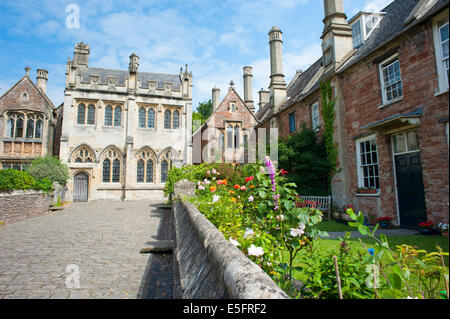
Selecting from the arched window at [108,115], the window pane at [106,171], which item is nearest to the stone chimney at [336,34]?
the arched window at [108,115]

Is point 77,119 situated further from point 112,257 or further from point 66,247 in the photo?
point 112,257

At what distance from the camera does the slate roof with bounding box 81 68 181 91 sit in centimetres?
2601

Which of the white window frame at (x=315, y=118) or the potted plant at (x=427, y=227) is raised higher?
the white window frame at (x=315, y=118)

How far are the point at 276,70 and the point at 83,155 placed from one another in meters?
19.2

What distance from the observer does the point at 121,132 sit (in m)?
24.3

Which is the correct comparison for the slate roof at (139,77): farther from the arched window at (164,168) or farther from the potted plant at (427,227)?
the potted plant at (427,227)

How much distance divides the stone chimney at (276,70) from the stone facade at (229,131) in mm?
6597

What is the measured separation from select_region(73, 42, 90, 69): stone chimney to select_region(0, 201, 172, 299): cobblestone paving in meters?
24.1

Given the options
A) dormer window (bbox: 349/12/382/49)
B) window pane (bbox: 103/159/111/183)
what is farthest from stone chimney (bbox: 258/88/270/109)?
window pane (bbox: 103/159/111/183)

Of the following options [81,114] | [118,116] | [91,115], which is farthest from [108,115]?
[81,114]

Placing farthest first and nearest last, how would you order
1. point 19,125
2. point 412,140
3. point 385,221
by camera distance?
point 19,125, point 385,221, point 412,140

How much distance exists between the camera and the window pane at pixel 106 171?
23500mm

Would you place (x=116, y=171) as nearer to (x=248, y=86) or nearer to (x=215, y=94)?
(x=215, y=94)

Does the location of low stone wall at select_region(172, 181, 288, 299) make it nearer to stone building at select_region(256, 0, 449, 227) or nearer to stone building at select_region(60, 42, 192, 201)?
stone building at select_region(256, 0, 449, 227)
